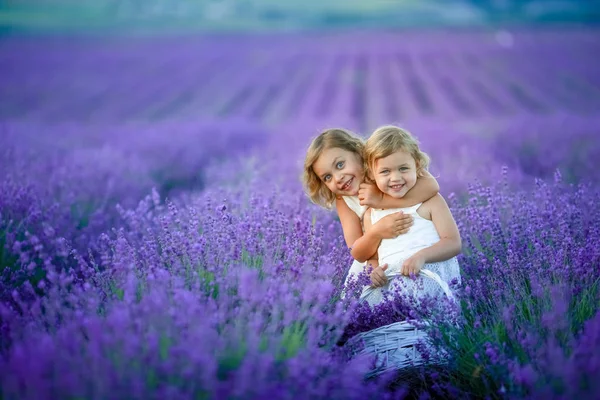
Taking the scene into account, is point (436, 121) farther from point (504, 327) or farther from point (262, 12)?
point (504, 327)

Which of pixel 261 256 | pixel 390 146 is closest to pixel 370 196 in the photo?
pixel 390 146

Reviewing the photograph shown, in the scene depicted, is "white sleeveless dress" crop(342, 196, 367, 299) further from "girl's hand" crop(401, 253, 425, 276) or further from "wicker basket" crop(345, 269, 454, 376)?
"wicker basket" crop(345, 269, 454, 376)

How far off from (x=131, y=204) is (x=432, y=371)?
7.42 feet

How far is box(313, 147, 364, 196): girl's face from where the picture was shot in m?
2.31

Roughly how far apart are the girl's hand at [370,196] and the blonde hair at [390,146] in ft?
0.22

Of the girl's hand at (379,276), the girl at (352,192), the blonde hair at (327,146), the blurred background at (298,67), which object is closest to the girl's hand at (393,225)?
the girl at (352,192)

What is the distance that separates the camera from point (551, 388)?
1.38 m

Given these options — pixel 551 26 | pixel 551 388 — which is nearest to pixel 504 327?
pixel 551 388

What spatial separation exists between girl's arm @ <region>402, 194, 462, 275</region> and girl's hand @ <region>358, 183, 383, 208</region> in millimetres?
187

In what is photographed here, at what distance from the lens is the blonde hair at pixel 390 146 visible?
2121 mm

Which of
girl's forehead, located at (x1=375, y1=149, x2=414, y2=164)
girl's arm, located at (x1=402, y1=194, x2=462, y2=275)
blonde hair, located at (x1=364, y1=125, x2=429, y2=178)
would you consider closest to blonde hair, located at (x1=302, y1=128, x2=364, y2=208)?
blonde hair, located at (x1=364, y1=125, x2=429, y2=178)

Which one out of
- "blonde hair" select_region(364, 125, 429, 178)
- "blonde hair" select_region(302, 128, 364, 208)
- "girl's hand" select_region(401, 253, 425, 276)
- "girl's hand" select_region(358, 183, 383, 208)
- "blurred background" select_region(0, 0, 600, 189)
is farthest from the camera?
"blurred background" select_region(0, 0, 600, 189)

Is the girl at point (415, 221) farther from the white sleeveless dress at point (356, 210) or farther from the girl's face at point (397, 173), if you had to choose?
the white sleeveless dress at point (356, 210)

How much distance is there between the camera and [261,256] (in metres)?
2.10
